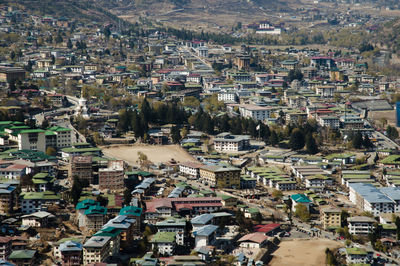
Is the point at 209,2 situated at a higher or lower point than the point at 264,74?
higher

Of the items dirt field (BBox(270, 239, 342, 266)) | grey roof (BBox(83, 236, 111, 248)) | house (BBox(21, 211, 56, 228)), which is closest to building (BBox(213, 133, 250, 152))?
dirt field (BBox(270, 239, 342, 266))

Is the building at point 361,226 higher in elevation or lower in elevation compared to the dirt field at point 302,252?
higher

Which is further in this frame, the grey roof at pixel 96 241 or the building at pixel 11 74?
the building at pixel 11 74

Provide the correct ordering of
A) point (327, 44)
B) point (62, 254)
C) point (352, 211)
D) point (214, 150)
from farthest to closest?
point (327, 44), point (214, 150), point (352, 211), point (62, 254)

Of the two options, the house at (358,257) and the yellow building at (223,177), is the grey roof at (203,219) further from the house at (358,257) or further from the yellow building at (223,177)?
the yellow building at (223,177)

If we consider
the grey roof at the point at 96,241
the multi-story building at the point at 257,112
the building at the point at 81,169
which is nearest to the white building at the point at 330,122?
the multi-story building at the point at 257,112

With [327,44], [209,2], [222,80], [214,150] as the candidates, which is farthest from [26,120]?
[209,2]

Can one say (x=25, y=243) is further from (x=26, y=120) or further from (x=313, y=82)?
(x=313, y=82)
